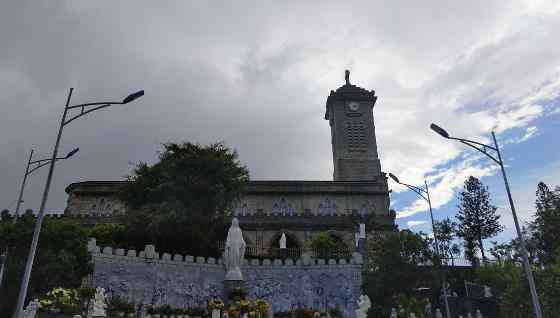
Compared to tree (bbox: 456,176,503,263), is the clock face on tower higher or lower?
higher

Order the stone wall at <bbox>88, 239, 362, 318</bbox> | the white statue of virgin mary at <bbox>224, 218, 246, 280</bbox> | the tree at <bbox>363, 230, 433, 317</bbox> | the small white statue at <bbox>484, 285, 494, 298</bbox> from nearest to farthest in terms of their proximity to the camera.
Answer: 1. the stone wall at <bbox>88, 239, 362, 318</bbox>
2. the white statue of virgin mary at <bbox>224, 218, 246, 280</bbox>
3. the tree at <bbox>363, 230, 433, 317</bbox>
4. the small white statue at <bbox>484, 285, 494, 298</bbox>

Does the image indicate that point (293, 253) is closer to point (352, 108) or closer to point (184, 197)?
point (184, 197)

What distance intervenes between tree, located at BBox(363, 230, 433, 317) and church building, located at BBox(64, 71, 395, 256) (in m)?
13.8

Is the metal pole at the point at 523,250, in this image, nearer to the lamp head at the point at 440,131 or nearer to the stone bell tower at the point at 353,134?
the lamp head at the point at 440,131

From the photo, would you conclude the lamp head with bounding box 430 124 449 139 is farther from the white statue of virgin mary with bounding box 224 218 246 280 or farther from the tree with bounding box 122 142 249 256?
the tree with bounding box 122 142 249 256

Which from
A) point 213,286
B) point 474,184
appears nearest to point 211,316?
point 213,286

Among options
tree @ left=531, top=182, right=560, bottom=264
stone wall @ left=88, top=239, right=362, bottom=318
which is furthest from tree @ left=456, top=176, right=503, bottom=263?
stone wall @ left=88, top=239, right=362, bottom=318

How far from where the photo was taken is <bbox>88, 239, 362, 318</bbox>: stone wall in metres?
24.5

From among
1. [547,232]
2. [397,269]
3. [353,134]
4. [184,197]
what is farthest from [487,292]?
[353,134]

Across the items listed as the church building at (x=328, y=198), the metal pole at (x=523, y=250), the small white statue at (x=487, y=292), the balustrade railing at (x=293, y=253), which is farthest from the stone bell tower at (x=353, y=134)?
the metal pole at (x=523, y=250)

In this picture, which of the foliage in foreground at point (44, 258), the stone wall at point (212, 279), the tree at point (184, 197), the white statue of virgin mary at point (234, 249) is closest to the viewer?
the foliage in foreground at point (44, 258)

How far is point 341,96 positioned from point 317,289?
41.0m

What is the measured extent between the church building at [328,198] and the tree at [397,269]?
1382 centimetres

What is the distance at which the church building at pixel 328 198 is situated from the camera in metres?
44.0
